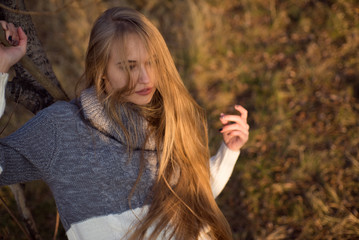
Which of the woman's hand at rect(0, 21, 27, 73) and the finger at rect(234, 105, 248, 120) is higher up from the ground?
the woman's hand at rect(0, 21, 27, 73)

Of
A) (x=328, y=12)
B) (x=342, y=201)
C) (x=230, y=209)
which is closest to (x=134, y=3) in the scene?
(x=328, y=12)

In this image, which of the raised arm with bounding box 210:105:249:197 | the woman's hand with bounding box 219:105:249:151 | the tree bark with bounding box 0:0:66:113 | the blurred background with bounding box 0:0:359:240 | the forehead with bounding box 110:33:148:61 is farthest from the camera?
the blurred background with bounding box 0:0:359:240

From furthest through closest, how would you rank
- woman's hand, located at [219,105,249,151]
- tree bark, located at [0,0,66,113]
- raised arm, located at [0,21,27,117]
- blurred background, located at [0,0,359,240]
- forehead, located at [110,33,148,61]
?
blurred background, located at [0,0,359,240] < woman's hand, located at [219,105,249,151] < tree bark, located at [0,0,66,113] < forehead, located at [110,33,148,61] < raised arm, located at [0,21,27,117]

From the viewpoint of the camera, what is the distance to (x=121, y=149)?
5.13 ft

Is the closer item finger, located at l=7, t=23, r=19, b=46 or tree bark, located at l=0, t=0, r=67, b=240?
finger, located at l=7, t=23, r=19, b=46

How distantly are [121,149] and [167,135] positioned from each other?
0.79ft

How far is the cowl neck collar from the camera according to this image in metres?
1.50

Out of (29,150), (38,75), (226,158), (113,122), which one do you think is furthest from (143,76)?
(226,158)

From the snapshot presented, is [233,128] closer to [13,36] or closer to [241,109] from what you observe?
[241,109]

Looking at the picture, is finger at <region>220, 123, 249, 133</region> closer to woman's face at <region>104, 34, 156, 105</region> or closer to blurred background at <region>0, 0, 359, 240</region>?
woman's face at <region>104, 34, 156, 105</region>

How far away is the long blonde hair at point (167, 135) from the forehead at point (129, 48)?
13mm

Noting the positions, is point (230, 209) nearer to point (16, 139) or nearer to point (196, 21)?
point (16, 139)

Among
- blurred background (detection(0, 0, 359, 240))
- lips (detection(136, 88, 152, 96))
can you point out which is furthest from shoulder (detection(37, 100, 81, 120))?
blurred background (detection(0, 0, 359, 240))

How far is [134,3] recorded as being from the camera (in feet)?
14.8
